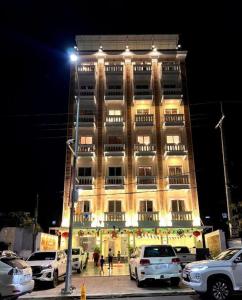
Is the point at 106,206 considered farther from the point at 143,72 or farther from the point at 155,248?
the point at 155,248

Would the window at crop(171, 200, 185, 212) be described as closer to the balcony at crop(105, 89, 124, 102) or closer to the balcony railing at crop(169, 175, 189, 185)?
the balcony railing at crop(169, 175, 189, 185)

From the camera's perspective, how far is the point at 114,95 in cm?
3947

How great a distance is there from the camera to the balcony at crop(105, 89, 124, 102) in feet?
129

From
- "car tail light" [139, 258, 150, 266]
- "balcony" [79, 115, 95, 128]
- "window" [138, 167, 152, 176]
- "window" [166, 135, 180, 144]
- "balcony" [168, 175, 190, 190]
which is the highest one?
"balcony" [79, 115, 95, 128]

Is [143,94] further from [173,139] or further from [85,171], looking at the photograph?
[85,171]

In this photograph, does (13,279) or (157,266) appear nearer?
(13,279)

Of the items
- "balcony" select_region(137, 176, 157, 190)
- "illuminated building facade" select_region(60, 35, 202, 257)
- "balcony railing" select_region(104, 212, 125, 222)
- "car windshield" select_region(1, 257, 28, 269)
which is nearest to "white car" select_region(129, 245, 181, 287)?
"car windshield" select_region(1, 257, 28, 269)

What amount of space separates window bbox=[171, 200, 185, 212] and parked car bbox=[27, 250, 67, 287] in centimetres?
1811

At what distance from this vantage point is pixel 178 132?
3862 cm

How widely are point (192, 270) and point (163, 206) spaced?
22958 millimetres

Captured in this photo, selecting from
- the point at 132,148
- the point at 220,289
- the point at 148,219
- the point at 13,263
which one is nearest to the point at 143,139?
the point at 132,148

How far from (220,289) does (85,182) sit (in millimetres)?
25015

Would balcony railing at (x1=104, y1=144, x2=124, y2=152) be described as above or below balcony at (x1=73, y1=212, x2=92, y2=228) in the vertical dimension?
above

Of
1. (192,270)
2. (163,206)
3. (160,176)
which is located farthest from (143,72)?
(192,270)
